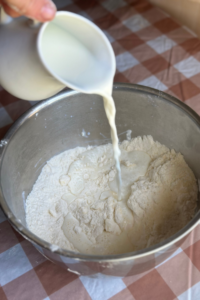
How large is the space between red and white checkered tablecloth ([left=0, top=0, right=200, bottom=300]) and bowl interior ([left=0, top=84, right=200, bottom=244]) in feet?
0.42

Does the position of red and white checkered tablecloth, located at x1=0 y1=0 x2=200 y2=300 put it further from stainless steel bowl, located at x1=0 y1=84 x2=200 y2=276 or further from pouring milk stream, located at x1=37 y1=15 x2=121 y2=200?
pouring milk stream, located at x1=37 y1=15 x2=121 y2=200

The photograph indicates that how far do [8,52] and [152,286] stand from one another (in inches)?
24.8

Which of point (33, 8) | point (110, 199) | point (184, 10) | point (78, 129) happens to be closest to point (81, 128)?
point (78, 129)

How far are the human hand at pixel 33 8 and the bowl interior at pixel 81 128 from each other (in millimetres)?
354

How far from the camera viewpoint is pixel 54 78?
0.57 m

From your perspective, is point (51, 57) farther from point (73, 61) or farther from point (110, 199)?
point (110, 199)

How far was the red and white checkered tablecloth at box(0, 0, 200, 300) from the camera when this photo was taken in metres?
0.74

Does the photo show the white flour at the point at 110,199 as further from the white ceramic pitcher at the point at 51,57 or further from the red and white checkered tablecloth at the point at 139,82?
the white ceramic pitcher at the point at 51,57

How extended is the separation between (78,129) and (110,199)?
0.28 m

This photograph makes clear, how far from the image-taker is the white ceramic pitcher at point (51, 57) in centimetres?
56

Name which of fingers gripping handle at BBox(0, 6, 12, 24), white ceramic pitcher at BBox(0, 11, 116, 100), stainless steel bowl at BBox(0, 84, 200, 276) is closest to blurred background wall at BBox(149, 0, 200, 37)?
stainless steel bowl at BBox(0, 84, 200, 276)

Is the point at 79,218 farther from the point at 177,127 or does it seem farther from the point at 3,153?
the point at 177,127

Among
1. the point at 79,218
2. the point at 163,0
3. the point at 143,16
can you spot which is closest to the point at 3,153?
the point at 79,218

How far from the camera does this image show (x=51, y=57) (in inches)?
23.9
